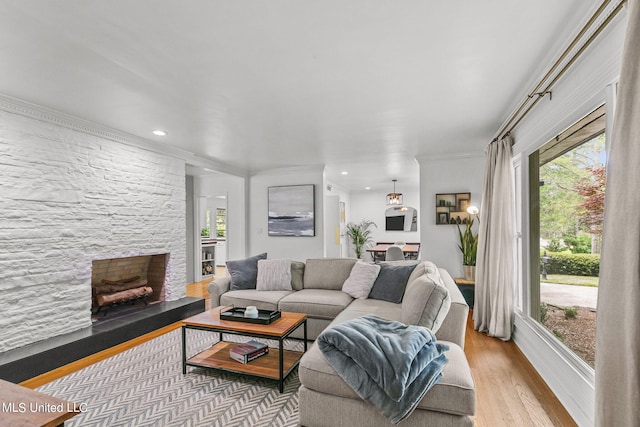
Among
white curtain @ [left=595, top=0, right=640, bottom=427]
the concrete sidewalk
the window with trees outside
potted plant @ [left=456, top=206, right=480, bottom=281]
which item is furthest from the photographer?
potted plant @ [left=456, top=206, right=480, bottom=281]

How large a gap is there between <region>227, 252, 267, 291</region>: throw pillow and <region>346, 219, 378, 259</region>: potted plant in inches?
228

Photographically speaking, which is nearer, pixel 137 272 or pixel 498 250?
pixel 498 250

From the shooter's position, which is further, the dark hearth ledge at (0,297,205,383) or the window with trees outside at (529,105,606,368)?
the dark hearth ledge at (0,297,205,383)

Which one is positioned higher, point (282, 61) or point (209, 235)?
point (282, 61)

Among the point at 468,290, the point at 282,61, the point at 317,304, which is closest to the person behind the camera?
the point at 282,61

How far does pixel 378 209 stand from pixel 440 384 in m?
8.48

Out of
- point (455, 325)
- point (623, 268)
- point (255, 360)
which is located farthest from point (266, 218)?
point (623, 268)

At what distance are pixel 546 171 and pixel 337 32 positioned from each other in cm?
223

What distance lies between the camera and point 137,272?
4.73 m

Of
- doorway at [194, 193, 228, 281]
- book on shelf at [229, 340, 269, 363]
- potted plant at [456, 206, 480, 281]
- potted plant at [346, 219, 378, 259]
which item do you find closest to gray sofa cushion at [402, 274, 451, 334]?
book on shelf at [229, 340, 269, 363]

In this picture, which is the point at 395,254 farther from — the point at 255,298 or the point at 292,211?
the point at 255,298

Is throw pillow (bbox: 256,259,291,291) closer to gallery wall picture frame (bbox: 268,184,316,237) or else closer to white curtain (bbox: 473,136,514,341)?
gallery wall picture frame (bbox: 268,184,316,237)

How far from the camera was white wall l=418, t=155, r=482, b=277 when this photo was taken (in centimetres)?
516

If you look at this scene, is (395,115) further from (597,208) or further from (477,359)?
(477,359)
